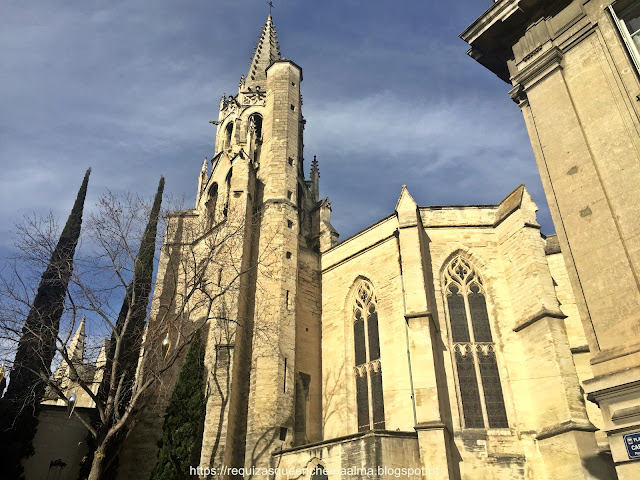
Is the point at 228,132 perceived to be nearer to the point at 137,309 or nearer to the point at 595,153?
the point at 137,309

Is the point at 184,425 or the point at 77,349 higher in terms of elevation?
the point at 77,349

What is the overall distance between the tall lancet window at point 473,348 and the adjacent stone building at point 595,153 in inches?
347

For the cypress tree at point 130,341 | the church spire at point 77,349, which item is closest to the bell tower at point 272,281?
the cypress tree at point 130,341

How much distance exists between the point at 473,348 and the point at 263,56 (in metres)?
24.4

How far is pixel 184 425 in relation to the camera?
14203 mm

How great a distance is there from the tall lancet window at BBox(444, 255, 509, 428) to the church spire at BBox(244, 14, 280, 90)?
60.2ft

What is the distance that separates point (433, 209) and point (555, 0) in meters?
10.1

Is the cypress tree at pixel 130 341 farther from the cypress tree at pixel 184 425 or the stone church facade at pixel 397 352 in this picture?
the cypress tree at pixel 184 425

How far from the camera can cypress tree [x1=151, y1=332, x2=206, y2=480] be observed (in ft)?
44.2

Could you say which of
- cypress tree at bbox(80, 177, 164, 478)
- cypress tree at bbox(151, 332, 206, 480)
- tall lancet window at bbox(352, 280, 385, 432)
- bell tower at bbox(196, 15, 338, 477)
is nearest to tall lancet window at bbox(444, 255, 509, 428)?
tall lancet window at bbox(352, 280, 385, 432)

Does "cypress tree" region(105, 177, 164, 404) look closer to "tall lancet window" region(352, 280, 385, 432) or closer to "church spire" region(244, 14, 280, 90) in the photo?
"tall lancet window" region(352, 280, 385, 432)

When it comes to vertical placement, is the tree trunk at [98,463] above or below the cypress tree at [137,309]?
below

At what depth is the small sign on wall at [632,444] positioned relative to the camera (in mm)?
5238

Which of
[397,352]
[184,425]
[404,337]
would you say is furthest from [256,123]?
[184,425]
